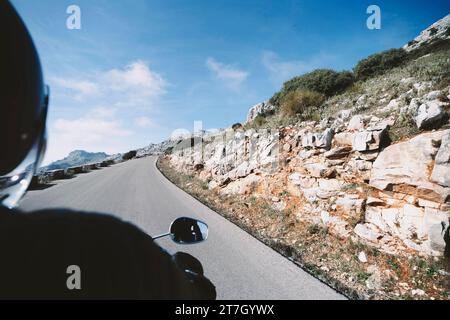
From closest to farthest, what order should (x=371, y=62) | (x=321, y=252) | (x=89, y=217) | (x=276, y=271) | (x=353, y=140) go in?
(x=89, y=217), (x=276, y=271), (x=321, y=252), (x=353, y=140), (x=371, y=62)

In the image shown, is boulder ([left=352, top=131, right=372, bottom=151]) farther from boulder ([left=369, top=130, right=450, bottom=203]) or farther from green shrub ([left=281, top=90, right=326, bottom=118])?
green shrub ([left=281, top=90, right=326, bottom=118])

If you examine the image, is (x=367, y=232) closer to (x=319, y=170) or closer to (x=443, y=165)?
(x=443, y=165)

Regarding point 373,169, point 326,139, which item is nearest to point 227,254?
point 373,169

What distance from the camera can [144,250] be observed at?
116 centimetres

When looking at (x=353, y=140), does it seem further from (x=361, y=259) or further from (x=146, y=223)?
(x=146, y=223)

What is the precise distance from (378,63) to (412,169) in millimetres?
19677

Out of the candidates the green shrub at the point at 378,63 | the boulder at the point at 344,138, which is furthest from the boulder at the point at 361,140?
the green shrub at the point at 378,63

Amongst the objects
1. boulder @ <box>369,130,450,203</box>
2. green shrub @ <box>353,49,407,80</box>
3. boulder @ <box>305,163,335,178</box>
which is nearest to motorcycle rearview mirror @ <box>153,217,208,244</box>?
boulder @ <box>369,130,450,203</box>

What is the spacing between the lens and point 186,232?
2.50m

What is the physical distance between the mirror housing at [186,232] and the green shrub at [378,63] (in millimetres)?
22535

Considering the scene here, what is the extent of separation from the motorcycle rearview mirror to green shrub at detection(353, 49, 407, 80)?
73.9 ft

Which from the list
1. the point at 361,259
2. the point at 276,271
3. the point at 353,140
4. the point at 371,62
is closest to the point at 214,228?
the point at 276,271

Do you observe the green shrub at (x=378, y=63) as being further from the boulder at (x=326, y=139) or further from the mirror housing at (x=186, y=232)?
the mirror housing at (x=186, y=232)

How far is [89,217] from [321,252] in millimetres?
5828
